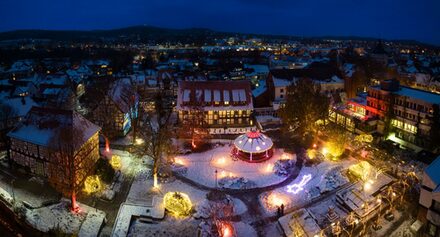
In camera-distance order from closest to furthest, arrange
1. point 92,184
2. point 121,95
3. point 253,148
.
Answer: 1. point 92,184
2. point 253,148
3. point 121,95

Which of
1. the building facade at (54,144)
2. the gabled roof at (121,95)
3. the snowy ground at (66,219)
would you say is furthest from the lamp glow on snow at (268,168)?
the gabled roof at (121,95)

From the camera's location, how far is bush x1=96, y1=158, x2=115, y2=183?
32.8m

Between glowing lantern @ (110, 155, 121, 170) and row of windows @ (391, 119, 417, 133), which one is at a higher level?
row of windows @ (391, 119, 417, 133)

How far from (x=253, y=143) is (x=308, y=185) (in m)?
8.34

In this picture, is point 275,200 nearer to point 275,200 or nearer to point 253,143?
point 275,200

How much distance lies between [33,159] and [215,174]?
19.1 meters

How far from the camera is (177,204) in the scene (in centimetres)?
2756

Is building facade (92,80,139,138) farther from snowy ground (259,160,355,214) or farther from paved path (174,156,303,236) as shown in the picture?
snowy ground (259,160,355,214)

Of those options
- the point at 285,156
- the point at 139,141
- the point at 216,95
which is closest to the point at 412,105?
the point at 285,156

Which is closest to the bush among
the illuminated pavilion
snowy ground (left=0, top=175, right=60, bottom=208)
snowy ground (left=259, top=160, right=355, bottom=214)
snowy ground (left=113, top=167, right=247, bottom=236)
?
snowy ground (left=113, top=167, right=247, bottom=236)

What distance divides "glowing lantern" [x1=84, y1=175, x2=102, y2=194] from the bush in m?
1.36

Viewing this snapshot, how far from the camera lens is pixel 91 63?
121 meters

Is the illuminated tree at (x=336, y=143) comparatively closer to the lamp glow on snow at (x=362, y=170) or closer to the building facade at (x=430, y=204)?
the lamp glow on snow at (x=362, y=170)

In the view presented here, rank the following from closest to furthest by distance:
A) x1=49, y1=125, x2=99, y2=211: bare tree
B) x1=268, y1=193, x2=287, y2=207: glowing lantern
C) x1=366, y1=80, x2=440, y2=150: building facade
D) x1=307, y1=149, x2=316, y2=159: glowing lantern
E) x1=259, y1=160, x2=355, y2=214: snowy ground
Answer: x1=49, y1=125, x2=99, y2=211: bare tree
x1=268, y1=193, x2=287, y2=207: glowing lantern
x1=259, y1=160, x2=355, y2=214: snowy ground
x1=307, y1=149, x2=316, y2=159: glowing lantern
x1=366, y1=80, x2=440, y2=150: building facade
